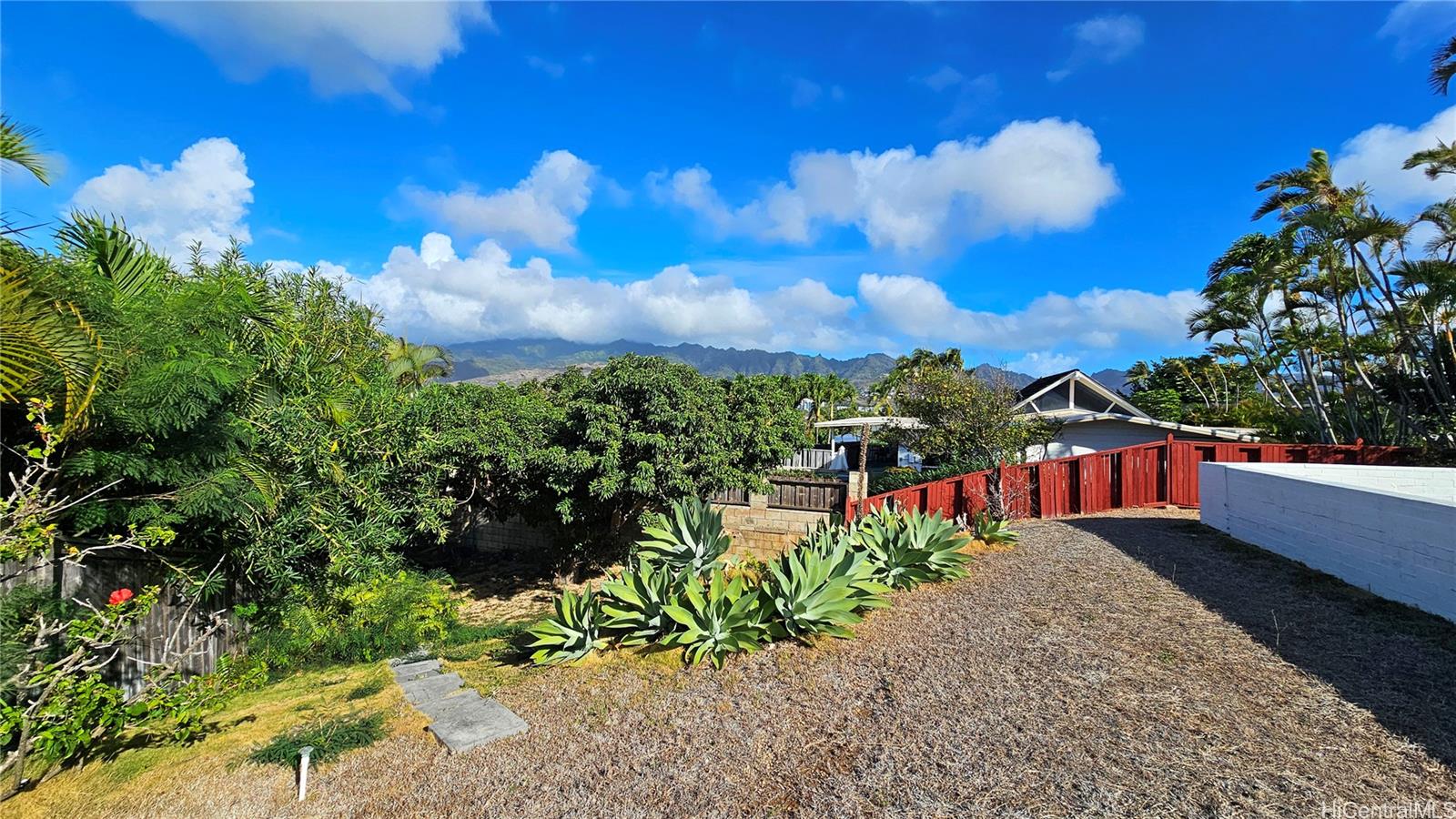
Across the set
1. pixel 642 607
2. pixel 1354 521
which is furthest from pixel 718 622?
pixel 1354 521

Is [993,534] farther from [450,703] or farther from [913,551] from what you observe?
[450,703]

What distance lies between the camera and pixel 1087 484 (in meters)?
11.1

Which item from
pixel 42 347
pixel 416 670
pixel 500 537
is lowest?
pixel 500 537

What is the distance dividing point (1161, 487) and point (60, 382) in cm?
1403

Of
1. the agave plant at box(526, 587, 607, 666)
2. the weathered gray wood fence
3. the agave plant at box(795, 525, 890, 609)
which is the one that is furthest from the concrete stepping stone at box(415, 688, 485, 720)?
the agave plant at box(795, 525, 890, 609)

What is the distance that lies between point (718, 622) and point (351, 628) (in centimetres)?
449

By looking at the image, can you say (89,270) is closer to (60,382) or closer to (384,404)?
(60,382)

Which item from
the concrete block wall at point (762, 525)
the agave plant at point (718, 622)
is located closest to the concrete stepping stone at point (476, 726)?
the agave plant at point (718, 622)

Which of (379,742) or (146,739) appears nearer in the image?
(379,742)

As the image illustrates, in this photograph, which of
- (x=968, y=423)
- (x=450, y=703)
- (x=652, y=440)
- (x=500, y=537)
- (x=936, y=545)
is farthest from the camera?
(x=500, y=537)

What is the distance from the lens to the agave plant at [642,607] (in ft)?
17.1

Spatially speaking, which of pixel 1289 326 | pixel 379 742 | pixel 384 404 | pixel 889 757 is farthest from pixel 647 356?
pixel 1289 326

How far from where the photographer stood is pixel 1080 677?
4.18 m

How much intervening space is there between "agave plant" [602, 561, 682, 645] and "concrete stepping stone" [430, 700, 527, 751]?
112 centimetres
